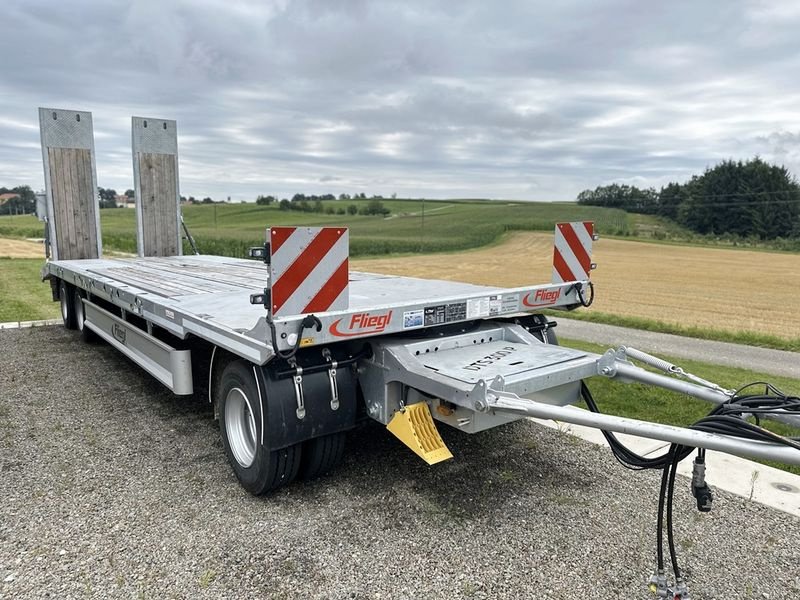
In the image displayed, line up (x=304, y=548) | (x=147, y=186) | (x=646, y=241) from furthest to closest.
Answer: (x=646, y=241), (x=147, y=186), (x=304, y=548)

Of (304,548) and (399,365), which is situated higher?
(399,365)

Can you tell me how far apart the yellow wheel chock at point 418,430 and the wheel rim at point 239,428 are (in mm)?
991

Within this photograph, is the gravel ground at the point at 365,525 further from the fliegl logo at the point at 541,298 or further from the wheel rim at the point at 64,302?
the wheel rim at the point at 64,302

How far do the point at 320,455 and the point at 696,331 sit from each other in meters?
9.12

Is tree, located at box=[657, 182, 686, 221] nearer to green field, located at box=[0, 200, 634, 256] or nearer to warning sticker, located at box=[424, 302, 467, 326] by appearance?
green field, located at box=[0, 200, 634, 256]

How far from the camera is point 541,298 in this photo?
13.5 ft

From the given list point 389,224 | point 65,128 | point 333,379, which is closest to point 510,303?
point 333,379

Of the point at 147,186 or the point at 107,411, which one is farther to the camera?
the point at 147,186

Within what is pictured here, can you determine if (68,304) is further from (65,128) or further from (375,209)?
(375,209)

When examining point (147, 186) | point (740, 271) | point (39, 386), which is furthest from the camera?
point (740, 271)

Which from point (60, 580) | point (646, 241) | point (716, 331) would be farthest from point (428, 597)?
point (646, 241)

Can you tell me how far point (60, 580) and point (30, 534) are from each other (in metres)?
0.55

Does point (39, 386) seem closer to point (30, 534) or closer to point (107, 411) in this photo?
point (107, 411)

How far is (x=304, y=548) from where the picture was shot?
2939mm
